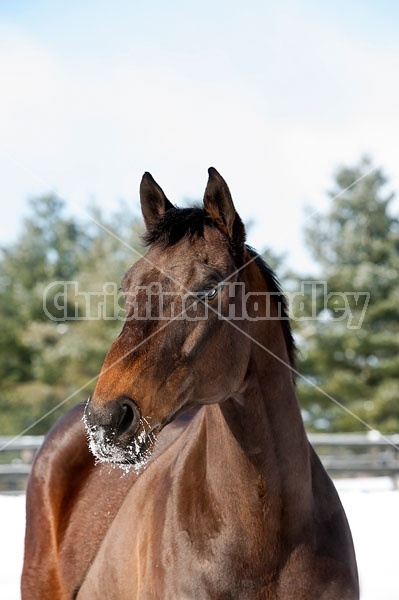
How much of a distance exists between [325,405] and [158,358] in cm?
2434

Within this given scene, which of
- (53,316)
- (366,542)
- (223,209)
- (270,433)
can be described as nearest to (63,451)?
(270,433)

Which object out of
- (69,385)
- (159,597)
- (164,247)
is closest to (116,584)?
(159,597)

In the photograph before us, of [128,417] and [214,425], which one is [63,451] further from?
[128,417]

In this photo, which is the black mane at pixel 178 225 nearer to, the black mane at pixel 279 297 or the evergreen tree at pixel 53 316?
the black mane at pixel 279 297

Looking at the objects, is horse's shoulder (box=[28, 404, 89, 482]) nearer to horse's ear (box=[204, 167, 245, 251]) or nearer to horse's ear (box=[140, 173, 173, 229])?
horse's ear (box=[140, 173, 173, 229])

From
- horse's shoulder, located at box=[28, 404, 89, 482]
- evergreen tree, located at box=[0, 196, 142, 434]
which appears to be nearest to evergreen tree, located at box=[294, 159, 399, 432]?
evergreen tree, located at box=[0, 196, 142, 434]

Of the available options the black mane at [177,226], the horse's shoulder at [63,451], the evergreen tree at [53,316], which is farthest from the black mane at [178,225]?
the evergreen tree at [53,316]

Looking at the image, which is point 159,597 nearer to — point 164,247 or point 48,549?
point 164,247

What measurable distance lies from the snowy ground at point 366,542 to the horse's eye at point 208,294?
3.81m

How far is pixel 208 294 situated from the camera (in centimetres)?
279

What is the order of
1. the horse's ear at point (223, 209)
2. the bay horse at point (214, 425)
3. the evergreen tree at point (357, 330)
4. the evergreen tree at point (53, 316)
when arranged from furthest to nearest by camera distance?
the evergreen tree at point (53, 316)
the evergreen tree at point (357, 330)
the horse's ear at point (223, 209)
the bay horse at point (214, 425)

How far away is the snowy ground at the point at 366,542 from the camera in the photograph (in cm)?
591

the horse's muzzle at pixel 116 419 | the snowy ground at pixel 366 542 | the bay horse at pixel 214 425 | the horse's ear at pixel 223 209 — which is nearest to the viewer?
the horse's muzzle at pixel 116 419

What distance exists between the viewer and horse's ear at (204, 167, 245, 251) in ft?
9.52
